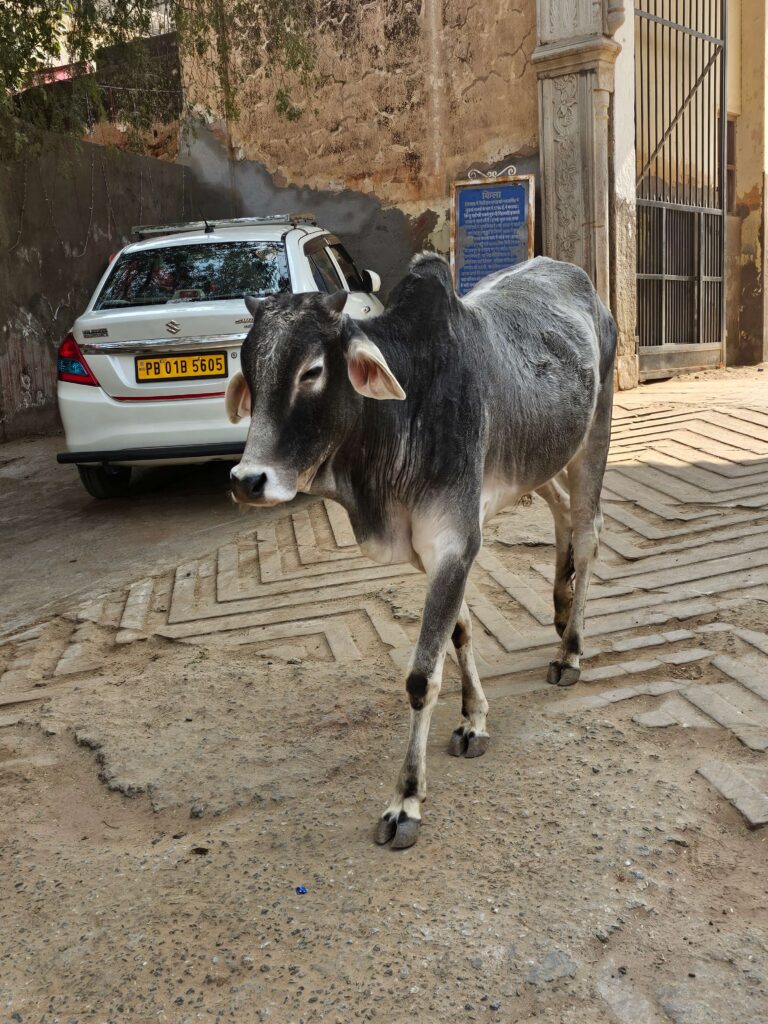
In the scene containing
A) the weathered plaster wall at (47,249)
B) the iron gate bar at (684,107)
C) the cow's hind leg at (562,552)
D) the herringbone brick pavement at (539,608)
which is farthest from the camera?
the iron gate bar at (684,107)

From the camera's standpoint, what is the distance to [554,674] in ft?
12.9

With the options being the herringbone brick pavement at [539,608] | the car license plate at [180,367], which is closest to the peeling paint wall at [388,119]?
the car license plate at [180,367]

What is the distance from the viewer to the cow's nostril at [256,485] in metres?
2.67

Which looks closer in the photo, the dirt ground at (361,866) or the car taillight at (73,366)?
the dirt ground at (361,866)

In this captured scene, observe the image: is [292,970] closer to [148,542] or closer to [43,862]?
[43,862]

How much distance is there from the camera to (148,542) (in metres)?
6.31

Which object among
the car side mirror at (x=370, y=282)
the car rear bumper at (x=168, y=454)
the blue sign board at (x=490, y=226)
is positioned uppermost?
the blue sign board at (x=490, y=226)

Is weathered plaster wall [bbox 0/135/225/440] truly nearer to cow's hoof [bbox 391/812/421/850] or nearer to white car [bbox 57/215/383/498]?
white car [bbox 57/215/383/498]

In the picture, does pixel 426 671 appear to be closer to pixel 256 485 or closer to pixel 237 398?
pixel 256 485

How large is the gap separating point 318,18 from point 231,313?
667cm

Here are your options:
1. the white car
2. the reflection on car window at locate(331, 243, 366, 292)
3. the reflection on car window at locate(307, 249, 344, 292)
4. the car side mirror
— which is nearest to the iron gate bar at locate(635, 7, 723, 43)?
the reflection on car window at locate(331, 243, 366, 292)

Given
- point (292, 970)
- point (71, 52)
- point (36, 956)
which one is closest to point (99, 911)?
point (36, 956)

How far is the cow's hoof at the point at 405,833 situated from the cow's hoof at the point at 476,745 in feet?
1.65

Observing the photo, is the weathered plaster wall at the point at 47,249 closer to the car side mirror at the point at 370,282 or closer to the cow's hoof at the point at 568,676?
the car side mirror at the point at 370,282
